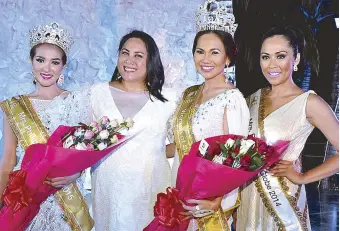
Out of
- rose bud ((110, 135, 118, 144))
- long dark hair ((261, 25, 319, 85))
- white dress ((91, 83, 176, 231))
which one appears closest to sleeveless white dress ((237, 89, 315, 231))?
long dark hair ((261, 25, 319, 85))

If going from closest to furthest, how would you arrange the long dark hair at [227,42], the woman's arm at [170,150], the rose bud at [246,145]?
the rose bud at [246,145] < the long dark hair at [227,42] < the woman's arm at [170,150]

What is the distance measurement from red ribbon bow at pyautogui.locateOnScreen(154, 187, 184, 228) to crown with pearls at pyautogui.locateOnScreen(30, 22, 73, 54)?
1.10 meters

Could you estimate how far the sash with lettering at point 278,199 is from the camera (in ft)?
9.04

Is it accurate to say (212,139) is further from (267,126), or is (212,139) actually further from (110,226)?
(110,226)

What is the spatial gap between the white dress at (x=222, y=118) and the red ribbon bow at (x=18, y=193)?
729 millimetres

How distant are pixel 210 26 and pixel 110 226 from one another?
Result: 106 cm

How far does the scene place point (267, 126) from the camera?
111 inches

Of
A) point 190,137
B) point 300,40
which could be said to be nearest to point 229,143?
point 190,137

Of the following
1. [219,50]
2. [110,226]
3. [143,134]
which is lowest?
[110,226]

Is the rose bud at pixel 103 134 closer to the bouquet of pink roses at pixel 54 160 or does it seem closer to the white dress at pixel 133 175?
the bouquet of pink roses at pixel 54 160

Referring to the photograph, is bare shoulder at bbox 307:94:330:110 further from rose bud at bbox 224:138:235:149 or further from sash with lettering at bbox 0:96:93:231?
sash with lettering at bbox 0:96:93:231

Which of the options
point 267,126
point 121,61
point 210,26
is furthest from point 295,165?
point 121,61

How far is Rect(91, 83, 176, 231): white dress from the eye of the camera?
2906 millimetres

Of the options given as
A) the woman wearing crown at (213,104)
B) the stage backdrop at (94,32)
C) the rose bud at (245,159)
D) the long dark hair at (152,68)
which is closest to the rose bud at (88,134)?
the woman wearing crown at (213,104)
